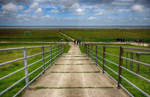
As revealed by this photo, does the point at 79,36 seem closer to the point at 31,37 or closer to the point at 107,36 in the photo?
the point at 107,36

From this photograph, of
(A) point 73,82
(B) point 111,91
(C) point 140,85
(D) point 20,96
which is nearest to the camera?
(D) point 20,96

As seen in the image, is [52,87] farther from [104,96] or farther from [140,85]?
[140,85]

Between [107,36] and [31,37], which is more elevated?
[107,36]

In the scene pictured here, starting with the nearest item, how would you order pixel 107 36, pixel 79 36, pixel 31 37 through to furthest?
pixel 31 37 < pixel 79 36 < pixel 107 36

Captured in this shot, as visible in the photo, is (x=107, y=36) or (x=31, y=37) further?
(x=107, y=36)

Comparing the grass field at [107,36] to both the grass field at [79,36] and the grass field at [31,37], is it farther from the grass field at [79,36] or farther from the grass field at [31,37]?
the grass field at [31,37]

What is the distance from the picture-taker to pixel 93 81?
5312 millimetres

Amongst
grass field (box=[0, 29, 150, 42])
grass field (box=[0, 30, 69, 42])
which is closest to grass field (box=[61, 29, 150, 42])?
grass field (box=[0, 29, 150, 42])

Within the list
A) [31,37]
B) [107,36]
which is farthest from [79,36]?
[31,37]

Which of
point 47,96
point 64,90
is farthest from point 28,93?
point 64,90

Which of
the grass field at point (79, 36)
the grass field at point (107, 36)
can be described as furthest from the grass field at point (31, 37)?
the grass field at point (107, 36)

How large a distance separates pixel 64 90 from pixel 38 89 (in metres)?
0.90

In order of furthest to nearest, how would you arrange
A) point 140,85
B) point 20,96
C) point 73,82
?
point 140,85, point 73,82, point 20,96

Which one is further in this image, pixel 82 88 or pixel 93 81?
pixel 93 81
